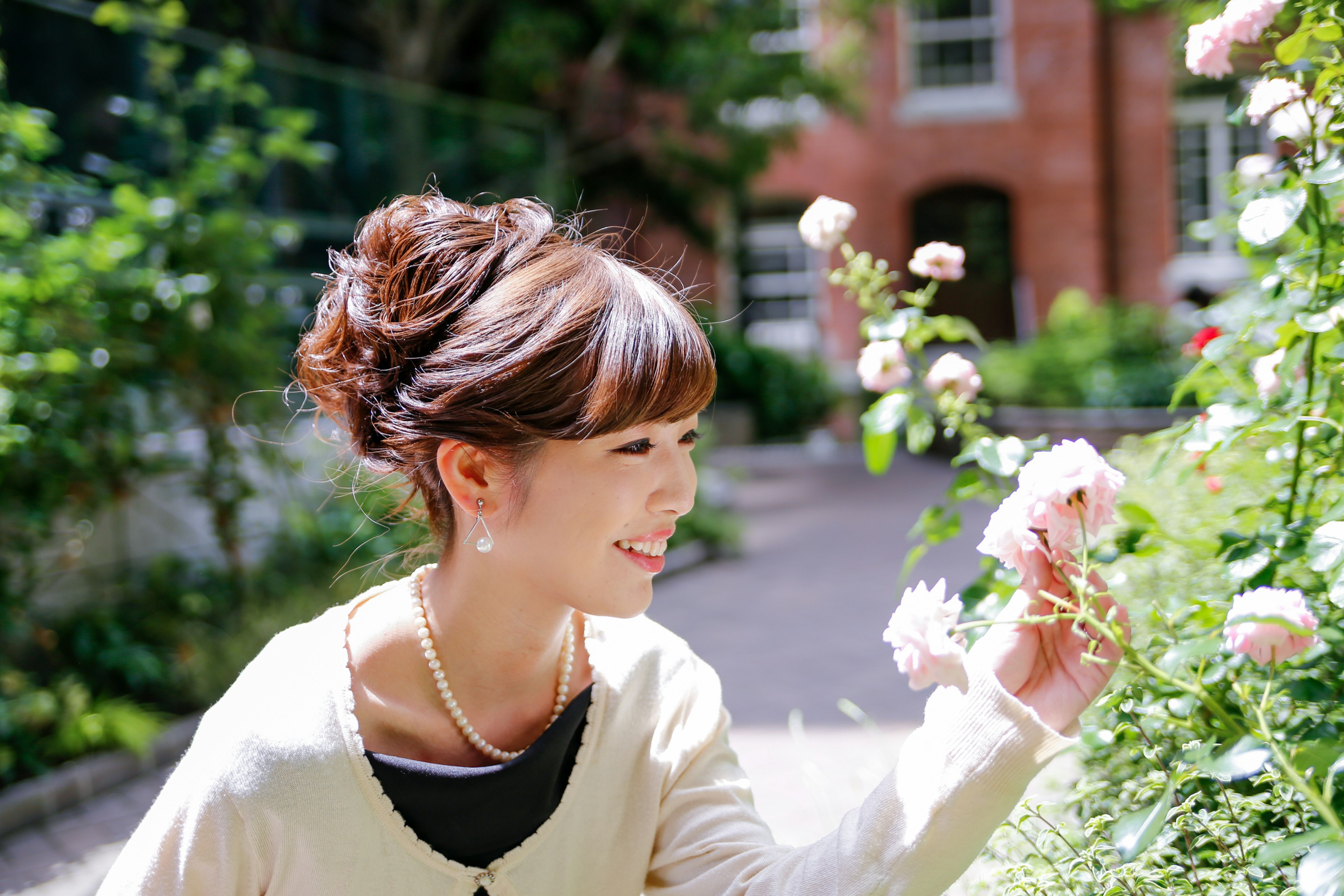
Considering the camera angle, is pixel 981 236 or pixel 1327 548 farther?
pixel 981 236

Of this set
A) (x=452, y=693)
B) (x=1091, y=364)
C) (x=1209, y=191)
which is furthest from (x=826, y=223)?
(x=1209, y=191)

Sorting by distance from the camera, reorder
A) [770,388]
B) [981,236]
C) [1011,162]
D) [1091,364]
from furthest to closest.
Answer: [981,236], [1011,162], [770,388], [1091,364]

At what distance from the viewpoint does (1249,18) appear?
1392 mm

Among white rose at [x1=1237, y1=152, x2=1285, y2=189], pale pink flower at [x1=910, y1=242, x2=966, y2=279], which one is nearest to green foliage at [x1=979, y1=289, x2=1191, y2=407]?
white rose at [x1=1237, y1=152, x2=1285, y2=189]

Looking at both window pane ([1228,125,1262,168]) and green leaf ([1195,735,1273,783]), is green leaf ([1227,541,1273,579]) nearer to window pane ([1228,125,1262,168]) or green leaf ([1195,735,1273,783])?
green leaf ([1195,735,1273,783])

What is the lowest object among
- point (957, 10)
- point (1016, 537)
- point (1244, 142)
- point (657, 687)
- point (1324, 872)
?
point (657, 687)

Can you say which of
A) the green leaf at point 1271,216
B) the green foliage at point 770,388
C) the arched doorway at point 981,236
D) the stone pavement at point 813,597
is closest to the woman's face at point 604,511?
the green leaf at point 1271,216

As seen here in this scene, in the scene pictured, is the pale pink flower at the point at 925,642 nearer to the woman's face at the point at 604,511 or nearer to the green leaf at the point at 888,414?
the woman's face at the point at 604,511

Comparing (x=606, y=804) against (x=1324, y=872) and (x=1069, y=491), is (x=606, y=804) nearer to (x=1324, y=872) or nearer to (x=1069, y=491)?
(x=1069, y=491)

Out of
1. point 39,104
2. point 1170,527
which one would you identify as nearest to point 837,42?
point 39,104

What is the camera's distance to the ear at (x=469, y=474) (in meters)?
1.38

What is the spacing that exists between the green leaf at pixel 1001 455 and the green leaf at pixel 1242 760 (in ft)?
Answer: 2.18

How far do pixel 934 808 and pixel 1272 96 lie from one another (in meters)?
1.02

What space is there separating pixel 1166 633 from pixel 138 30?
5.83 m
